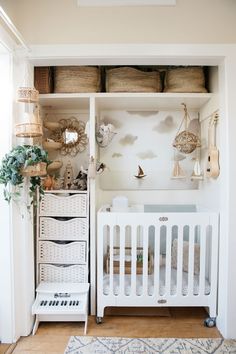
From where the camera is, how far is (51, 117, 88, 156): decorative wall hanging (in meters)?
2.52

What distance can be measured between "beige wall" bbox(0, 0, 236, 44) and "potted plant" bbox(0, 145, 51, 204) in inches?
33.7

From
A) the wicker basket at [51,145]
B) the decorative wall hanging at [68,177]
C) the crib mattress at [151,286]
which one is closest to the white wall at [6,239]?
the wicker basket at [51,145]

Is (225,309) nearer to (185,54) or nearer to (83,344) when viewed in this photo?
(83,344)

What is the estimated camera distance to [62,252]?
2.21 metres

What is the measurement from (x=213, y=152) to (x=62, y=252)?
59.6 inches

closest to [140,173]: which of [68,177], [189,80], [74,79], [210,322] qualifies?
[68,177]

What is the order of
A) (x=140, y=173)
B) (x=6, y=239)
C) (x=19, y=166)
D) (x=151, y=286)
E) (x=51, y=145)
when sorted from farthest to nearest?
(x=140, y=173) → (x=51, y=145) → (x=151, y=286) → (x=6, y=239) → (x=19, y=166)

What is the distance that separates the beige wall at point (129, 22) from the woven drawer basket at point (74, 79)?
33 centimetres

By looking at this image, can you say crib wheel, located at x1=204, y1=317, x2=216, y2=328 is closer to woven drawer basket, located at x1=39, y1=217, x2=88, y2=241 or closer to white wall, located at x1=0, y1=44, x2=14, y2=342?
woven drawer basket, located at x1=39, y1=217, x2=88, y2=241

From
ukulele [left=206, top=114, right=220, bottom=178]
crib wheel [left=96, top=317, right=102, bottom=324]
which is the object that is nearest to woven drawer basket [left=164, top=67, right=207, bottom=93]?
ukulele [left=206, top=114, right=220, bottom=178]

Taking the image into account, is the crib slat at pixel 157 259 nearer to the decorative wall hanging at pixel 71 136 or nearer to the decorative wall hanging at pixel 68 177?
the decorative wall hanging at pixel 68 177

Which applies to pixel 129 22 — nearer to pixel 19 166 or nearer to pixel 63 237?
pixel 19 166

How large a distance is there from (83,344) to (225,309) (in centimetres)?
110

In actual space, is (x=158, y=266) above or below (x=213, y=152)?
below
